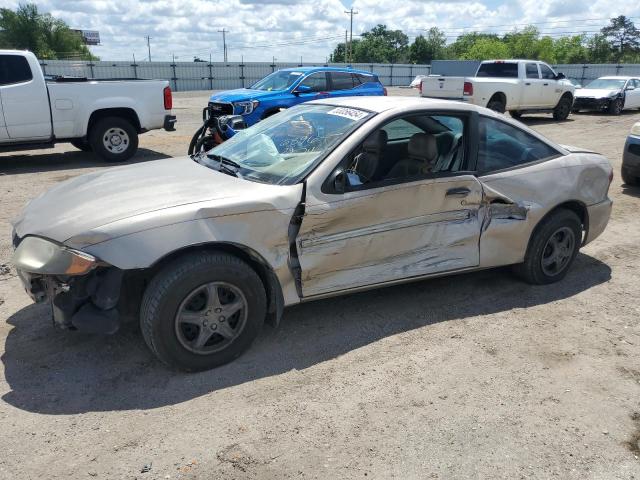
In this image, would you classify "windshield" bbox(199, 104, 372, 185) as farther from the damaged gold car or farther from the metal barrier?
the metal barrier

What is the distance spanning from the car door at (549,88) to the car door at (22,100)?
1492 cm

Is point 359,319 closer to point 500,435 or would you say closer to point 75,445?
point 500,435

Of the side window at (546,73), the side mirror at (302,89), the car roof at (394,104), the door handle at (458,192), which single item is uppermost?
the side window at (546,73)

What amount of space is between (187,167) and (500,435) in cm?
280

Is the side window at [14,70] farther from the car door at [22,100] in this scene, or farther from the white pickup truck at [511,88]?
the white pickup truck at [511,88]

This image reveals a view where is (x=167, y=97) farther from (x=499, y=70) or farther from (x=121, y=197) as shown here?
(x=499, y=70)

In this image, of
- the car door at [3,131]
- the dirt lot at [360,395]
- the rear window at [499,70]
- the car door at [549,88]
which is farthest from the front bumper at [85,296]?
the car door at [549,88]

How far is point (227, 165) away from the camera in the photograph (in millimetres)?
4078

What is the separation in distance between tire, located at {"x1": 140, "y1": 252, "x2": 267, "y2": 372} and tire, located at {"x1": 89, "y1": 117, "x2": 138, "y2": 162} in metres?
8.14

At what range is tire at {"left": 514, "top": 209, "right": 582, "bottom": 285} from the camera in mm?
4688

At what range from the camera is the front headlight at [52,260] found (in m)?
3.04

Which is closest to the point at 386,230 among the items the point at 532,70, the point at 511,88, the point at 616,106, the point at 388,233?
the point at 388,233

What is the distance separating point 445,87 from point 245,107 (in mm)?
7101

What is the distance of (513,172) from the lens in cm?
447
